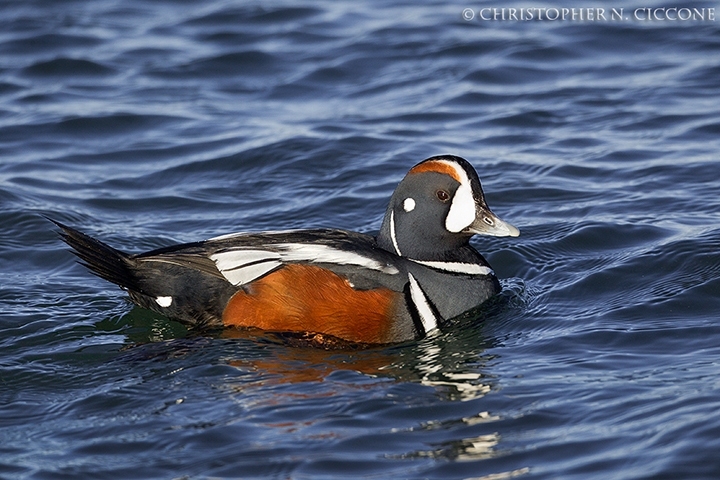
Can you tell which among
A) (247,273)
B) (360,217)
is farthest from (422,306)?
(360,217)

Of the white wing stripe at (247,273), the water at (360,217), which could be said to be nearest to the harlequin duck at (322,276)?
the white wing stripe at (247,273)

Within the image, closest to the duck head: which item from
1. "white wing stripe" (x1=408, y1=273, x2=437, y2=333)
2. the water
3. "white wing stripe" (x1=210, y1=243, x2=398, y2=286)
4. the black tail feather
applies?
"white wing stripe" (x1=408, y1=273, x2=437, y2=333)

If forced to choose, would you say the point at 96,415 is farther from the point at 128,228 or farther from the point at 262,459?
the point at 128,228

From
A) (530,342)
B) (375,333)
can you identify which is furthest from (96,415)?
(530,342)

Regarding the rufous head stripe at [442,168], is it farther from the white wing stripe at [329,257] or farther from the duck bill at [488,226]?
the white wing stripe at [329,257]

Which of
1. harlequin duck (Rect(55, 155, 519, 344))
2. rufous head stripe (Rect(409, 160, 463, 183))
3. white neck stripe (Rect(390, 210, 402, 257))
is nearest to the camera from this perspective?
harlequin duck (Rect(55, 155, 519, 344))

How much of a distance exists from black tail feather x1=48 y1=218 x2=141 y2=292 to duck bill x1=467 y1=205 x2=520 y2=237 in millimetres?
2358

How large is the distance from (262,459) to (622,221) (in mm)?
4942

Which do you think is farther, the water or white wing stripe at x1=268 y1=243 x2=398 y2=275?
white wing stripe at x1=268 y1=243 x2=398 y2=275

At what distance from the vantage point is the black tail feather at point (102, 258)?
7.44 m

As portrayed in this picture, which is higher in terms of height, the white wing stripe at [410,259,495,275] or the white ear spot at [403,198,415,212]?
the white ear spot at [403,198,415,212]

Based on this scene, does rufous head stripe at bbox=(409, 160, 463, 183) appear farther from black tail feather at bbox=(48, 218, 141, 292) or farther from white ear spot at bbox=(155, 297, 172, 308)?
black tail feather at bbox=(48, 218, 141, 292)

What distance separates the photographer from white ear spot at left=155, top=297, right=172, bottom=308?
759 cm

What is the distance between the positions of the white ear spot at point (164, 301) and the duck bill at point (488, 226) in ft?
6.98
